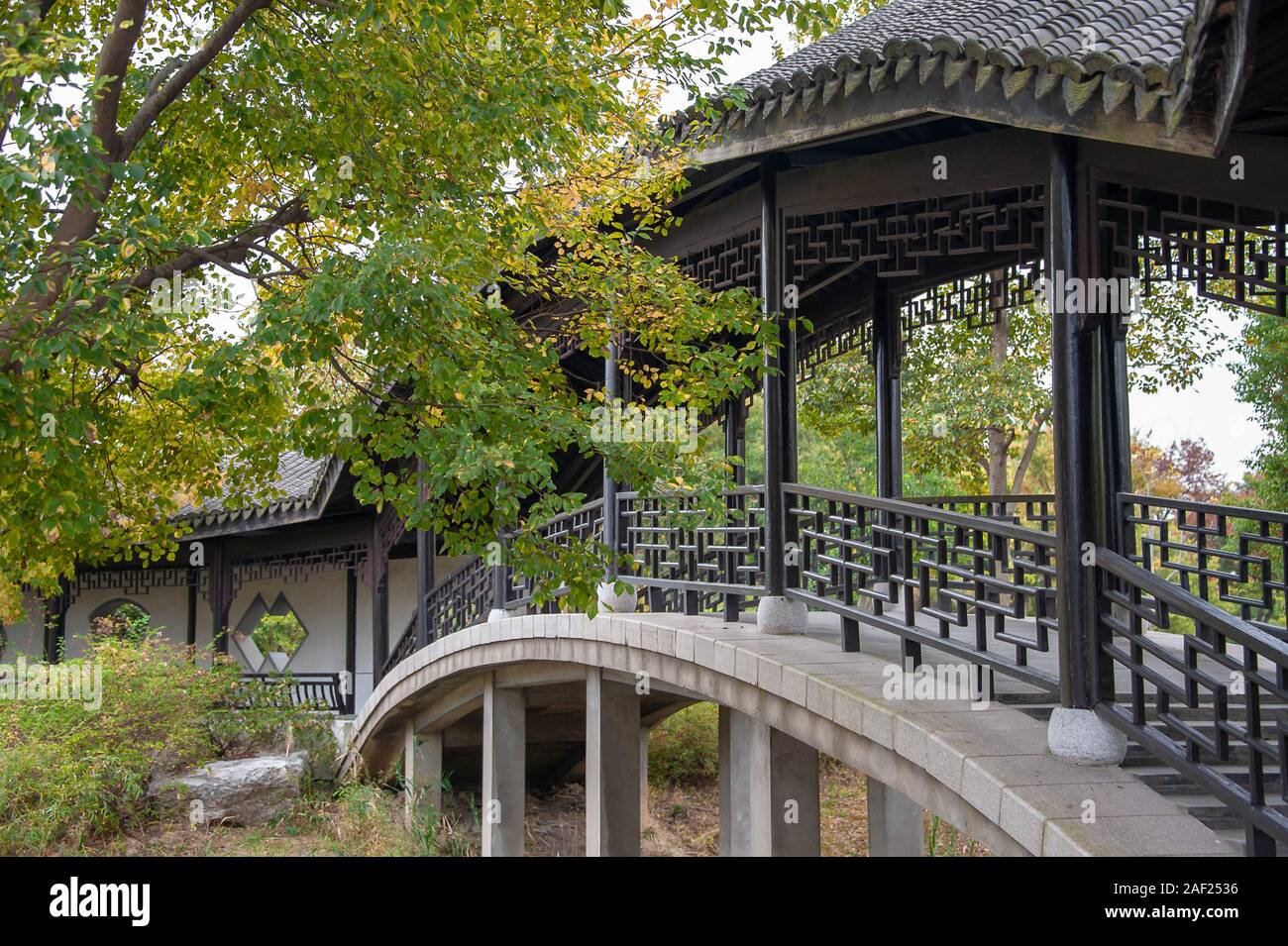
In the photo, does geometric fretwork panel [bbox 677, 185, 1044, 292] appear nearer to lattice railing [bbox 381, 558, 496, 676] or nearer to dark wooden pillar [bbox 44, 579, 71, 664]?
lattice railing [bbox 381, 558, 496, 676]

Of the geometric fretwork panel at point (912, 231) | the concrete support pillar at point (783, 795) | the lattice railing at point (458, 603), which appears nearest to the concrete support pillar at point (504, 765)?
the lattice railing at point (458, 603)

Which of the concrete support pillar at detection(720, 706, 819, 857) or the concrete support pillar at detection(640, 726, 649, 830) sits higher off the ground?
the concrete support pillar at detection(720, 706, 819, 857)

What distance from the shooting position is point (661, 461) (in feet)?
19.6

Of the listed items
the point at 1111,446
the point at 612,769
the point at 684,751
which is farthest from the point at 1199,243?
the point at 684,751

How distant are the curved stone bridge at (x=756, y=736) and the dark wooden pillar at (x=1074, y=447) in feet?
1.25

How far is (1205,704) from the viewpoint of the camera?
16.7 ft

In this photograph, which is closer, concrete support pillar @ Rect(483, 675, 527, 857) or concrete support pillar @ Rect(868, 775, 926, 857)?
concrete support pillar @ Rect(868, 775, 926, 857)

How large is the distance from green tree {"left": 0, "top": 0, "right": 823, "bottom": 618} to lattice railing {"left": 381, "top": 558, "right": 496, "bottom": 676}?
4.54 meters

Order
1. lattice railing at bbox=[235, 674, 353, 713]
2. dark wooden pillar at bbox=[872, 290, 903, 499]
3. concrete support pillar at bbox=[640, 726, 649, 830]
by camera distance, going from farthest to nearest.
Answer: concrete support pillar at bbox=[640, 726, 649, 830], lattice railing at bbox=[235, 674, 353, 713], dark wooden pillar at bbox=[872, 290, 903, 499]

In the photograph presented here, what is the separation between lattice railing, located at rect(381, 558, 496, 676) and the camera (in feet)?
37.8

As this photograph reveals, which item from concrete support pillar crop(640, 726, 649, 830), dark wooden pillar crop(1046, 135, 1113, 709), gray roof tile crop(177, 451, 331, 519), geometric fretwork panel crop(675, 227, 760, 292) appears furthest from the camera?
gray roof tile crop(177, 451, 331, 519)

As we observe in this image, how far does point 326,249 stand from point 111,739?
300 inches

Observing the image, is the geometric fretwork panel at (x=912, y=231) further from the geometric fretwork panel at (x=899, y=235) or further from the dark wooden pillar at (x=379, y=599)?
the dark wooden pillar at (x=379, y=599)

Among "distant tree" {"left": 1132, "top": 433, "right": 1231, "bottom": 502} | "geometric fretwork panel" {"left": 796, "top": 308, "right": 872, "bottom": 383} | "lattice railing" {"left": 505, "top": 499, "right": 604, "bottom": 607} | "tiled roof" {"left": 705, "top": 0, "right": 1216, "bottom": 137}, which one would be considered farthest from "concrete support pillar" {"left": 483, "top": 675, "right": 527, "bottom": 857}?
"distant tree" {"left": 1132, "top": 433, "right": 1231, "bottom": 502}
